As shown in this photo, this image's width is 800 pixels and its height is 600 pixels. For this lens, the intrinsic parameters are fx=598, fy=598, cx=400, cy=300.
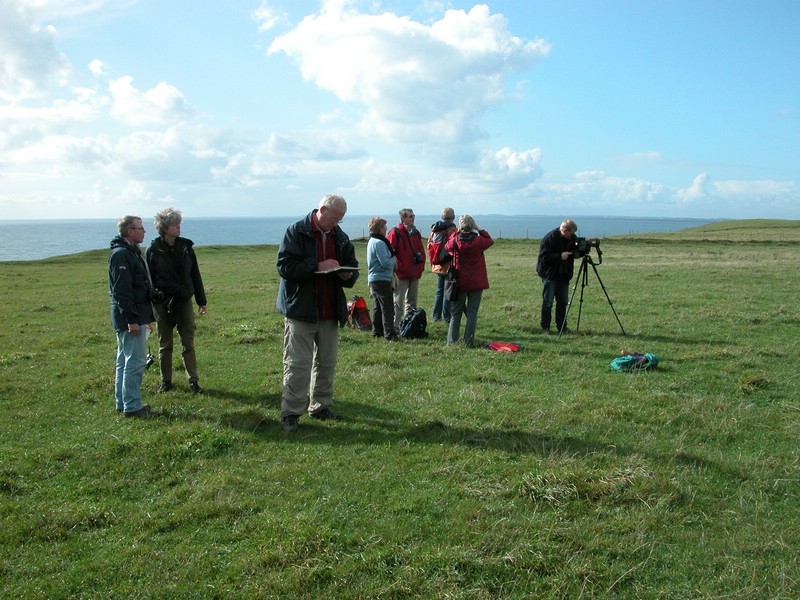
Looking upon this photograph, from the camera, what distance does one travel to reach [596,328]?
12.9 m

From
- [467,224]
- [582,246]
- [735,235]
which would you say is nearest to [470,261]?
[467,224]

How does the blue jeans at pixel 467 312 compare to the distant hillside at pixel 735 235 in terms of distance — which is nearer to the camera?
the blue jeans at pixel 467 312

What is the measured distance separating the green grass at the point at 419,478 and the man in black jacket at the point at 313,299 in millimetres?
443

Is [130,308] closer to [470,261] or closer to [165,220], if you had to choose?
[165,220]

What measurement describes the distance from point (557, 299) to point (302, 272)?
23.8 ft

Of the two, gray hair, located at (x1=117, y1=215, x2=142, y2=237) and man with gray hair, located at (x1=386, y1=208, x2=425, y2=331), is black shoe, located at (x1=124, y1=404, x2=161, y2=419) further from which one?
man with gray hair, located at (x1=386, y1=208, x2=425, y2=331)

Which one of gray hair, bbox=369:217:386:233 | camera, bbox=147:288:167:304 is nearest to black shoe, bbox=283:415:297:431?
camera, bbox=147:288:167:304

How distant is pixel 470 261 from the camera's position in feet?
35.0

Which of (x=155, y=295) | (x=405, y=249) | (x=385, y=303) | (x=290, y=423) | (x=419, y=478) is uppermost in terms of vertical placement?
(x=405, y=249)

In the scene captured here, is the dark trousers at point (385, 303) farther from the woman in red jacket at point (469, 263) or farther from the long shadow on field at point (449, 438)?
the long shadow on field at point (449, 438)

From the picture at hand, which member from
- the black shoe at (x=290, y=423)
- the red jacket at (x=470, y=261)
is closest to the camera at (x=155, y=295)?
the black shoe at (x=290, y=423)

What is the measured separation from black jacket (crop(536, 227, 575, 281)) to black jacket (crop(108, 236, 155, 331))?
755 centimetres

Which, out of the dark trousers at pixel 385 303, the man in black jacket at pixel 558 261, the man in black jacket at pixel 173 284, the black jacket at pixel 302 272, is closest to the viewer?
the black jacket at pixel 302 272

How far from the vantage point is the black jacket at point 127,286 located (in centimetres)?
720
